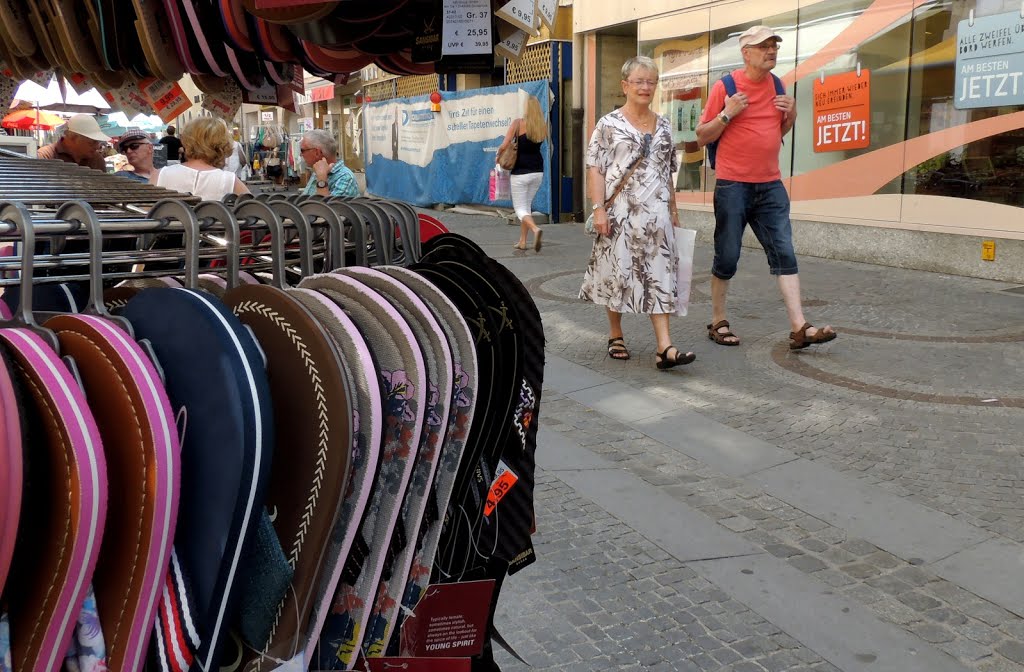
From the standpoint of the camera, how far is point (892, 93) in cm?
906

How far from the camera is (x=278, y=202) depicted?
1.57 m

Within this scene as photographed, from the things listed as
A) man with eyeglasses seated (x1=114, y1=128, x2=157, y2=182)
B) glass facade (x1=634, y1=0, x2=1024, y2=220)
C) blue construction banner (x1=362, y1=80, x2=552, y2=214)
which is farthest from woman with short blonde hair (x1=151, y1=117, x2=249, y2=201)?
blue construction banner (x1=362, y1=80, x2=552, y2=214)

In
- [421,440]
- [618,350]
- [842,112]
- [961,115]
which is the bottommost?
[618,350]

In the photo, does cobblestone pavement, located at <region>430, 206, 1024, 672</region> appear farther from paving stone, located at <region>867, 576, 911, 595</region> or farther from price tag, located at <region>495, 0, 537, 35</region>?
price tag, located at <region>495, 0, 537, 35</region>

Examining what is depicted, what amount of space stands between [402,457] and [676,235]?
14.8 ft

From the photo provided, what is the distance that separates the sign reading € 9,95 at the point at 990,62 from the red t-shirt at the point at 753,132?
326 cm

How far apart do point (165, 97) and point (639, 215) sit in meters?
2.85

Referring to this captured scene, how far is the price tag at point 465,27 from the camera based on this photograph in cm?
238

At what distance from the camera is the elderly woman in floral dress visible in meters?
5.43

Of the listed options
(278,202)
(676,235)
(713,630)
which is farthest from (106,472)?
(676,235)

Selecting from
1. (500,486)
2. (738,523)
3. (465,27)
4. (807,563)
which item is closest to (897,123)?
(738,523)

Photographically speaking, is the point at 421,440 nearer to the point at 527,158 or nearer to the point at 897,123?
the point at 897,123

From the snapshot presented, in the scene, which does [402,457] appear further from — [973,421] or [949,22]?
[949,22]

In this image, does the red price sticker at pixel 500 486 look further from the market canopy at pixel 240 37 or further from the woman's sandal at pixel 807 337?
the woman's sandal at pixel 807 337
